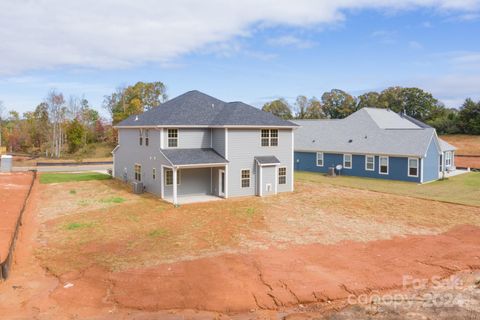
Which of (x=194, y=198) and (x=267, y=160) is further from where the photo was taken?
(x=267, y=160)

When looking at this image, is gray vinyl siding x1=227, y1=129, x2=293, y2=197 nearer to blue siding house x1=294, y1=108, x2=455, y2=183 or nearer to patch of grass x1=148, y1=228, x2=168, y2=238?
patch of grass x1=148, y1=228, x2=168, y2=238

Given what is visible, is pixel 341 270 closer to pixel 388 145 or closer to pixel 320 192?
pixel 320 192

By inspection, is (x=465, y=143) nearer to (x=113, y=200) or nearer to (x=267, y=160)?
(x=267, y=160)

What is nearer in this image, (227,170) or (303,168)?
(227,170)

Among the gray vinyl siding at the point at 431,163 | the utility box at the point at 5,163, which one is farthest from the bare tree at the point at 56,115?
the gray vinyl siding at the point at 431,163

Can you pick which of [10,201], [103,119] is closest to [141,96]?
[103,119]

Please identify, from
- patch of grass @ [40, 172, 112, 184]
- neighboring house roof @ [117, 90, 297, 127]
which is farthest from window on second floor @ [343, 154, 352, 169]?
patch of grass @ [40, 172, 112, 184]

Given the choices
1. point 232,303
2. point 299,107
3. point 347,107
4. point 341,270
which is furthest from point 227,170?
point 299,107
